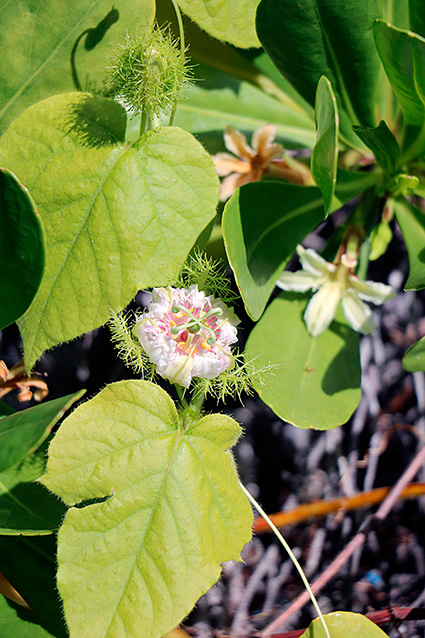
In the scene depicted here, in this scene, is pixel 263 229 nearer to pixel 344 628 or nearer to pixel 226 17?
pixel 226 17

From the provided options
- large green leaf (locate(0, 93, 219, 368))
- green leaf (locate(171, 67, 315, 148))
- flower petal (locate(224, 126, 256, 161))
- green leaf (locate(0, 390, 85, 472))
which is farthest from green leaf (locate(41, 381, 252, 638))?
green leaf (locate(171, 67, 315, 148))

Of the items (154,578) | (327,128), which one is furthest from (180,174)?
(154,578)

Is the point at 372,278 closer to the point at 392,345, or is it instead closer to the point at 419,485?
the point at 392,345

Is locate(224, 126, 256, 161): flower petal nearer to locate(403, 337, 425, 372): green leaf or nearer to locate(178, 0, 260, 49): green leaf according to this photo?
locate(178, 0, 260, 49): green leaf

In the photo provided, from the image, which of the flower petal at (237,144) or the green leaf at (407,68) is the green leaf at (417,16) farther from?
the flower petal at (237,144)

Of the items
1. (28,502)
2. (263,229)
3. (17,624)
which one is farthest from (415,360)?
(17,624)

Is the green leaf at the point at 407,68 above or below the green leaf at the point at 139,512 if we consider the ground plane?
above

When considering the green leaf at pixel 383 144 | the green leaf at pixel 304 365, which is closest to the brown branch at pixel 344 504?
the green leaf at pixel 304 365
